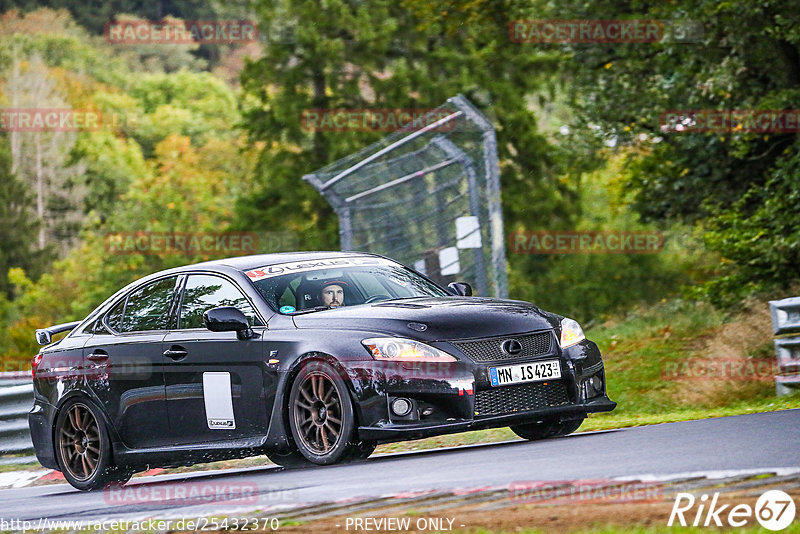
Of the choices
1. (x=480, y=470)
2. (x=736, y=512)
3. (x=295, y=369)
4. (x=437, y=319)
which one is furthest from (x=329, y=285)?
(x=736, y=512)

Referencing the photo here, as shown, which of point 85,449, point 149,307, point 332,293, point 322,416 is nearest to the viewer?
point 322,416

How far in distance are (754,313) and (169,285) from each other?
31.8ft

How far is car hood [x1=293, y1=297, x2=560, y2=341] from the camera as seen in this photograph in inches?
366

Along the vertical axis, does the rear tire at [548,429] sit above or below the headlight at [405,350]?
below

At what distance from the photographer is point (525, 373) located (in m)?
9.47

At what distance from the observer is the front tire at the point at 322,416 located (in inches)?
361

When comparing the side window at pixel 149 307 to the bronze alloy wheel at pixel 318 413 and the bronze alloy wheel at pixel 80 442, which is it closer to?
the bronze alloy wheel at pixel 80 442

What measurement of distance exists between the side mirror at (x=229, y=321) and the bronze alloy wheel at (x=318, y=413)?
70 cm

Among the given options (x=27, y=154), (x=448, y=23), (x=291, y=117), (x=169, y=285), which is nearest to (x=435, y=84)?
(x=291, y=117)

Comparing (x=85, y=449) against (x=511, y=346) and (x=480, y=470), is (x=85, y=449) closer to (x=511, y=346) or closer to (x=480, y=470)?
(x=511, y=346)

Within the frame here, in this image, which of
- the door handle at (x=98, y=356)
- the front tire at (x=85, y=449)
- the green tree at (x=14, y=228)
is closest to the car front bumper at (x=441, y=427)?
the front tire at (x=85, y=449)

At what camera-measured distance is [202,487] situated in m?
9.84

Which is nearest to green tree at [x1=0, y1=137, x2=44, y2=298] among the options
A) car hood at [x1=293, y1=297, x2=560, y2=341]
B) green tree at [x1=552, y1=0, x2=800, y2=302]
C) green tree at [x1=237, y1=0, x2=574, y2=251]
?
green tree at [x1=237, y1=0, x2=574, y2=251]

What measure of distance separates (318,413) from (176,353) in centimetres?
151
